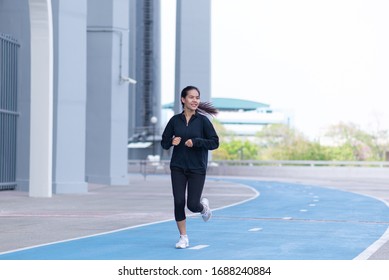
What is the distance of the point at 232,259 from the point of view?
925 centimetres

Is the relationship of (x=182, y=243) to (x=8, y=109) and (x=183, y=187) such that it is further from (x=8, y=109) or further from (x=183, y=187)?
(x=8, y=109)

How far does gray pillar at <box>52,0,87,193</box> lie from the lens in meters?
25.0

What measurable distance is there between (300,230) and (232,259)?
422 centimetres

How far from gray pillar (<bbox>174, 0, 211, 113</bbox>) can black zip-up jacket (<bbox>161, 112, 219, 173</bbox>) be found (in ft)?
104

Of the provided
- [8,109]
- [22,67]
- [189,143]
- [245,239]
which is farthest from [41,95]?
[189,143]

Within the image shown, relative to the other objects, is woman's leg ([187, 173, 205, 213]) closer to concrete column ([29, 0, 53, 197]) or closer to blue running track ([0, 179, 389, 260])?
blue running track ([0, 179, 389, 260])

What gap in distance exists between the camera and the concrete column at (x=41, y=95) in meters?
22.6

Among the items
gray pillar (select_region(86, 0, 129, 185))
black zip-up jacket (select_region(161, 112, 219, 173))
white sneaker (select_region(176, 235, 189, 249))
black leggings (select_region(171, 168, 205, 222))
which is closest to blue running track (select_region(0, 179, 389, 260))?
white sneaker (select_region(176, 235, 189, 249))

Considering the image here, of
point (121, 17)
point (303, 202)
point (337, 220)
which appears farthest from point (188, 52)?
point (337, 220)

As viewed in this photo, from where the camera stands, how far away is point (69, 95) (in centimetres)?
2542

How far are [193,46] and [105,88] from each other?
10768 millimetres

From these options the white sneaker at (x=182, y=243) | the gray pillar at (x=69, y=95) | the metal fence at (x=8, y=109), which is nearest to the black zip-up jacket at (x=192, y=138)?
the white sneaker at (x=182, y=243)

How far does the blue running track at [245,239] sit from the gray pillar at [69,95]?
855cm

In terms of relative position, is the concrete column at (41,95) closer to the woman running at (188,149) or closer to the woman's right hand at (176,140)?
the woman running at (188,149)
